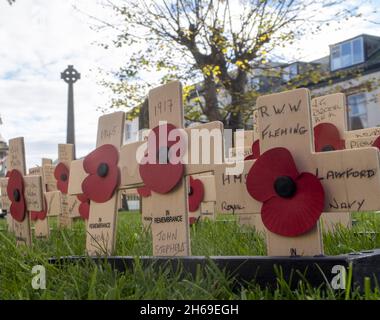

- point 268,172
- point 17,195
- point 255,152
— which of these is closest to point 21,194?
point 17,195

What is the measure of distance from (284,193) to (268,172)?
3.2 inches

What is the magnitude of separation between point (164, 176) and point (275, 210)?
43 cm

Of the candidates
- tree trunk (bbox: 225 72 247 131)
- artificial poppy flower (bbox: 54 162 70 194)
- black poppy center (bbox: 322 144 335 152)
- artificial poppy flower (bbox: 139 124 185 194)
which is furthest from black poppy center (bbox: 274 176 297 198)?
tree trunk (bbox: 225 72 247 131)

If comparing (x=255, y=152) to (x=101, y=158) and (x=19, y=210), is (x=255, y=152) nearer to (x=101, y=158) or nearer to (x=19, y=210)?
(x=101, y=158)

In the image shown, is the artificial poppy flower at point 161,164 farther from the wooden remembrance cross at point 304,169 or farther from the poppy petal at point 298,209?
the poppy petal at point 298,209

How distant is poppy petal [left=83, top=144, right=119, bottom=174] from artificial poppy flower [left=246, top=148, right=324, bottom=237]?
2.15 feet

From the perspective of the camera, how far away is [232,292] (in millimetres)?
1519

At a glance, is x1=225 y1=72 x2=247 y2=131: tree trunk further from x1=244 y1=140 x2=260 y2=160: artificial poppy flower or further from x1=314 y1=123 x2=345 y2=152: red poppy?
x1=244 y1=140 x2=260 y2=160: artificial poppy flower

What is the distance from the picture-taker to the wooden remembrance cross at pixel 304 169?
5.01 feet

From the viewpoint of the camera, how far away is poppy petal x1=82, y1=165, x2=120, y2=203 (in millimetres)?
2123

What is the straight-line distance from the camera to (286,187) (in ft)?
5.21

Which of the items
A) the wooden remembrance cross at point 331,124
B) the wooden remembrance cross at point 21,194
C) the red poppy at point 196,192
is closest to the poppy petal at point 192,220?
the red poppy at point 196,192
